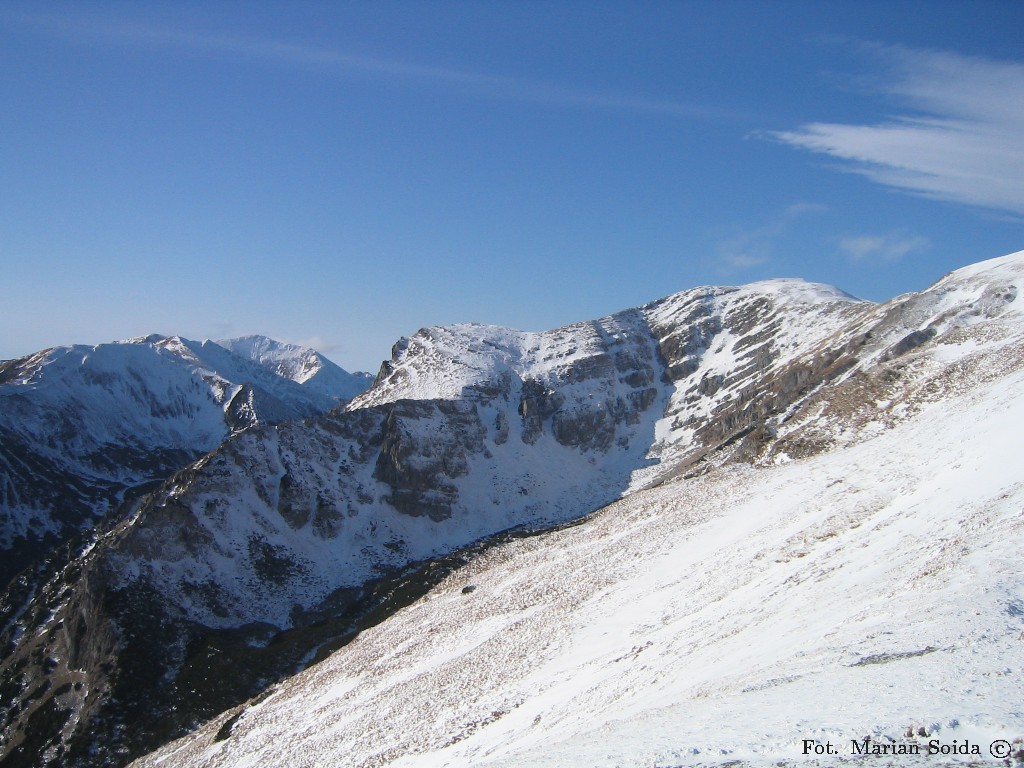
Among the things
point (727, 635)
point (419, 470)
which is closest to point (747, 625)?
point (727, 635)

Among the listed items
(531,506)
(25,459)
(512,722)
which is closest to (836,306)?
(531,506)

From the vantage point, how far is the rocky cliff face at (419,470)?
193ft

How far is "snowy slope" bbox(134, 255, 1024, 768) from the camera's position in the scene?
17.0 metres

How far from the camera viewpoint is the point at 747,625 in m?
29.0

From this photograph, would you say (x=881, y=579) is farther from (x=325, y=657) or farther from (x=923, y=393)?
(x=325, y=657)

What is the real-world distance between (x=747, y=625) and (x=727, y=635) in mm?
957

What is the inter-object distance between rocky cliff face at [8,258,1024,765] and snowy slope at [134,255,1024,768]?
7.38m

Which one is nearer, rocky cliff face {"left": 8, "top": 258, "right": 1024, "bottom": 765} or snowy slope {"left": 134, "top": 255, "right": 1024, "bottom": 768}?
snowy slope {"left": 134, "top": 255, "right": 1024, "bottom": 768}

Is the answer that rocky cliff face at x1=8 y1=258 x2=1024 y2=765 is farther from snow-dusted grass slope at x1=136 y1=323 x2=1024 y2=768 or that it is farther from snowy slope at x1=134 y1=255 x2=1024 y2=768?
snow-dusted grass slope at x1=136 y1=323 x2=1024 y2=768

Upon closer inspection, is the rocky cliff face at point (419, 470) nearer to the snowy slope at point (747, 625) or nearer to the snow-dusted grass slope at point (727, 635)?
the snowy slope at point (747, 625)

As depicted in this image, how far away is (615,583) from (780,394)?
58.8 m

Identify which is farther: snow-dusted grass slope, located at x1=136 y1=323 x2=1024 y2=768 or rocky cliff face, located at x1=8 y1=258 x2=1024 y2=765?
rocky cliff face, located at x1=8 y1=258 x2=1024 y2=765

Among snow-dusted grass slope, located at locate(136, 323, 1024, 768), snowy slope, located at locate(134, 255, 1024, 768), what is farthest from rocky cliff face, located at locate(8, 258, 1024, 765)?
snow-dusted grass slope, located at locate(136, 323, 1024, 768)

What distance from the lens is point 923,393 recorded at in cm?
5269
